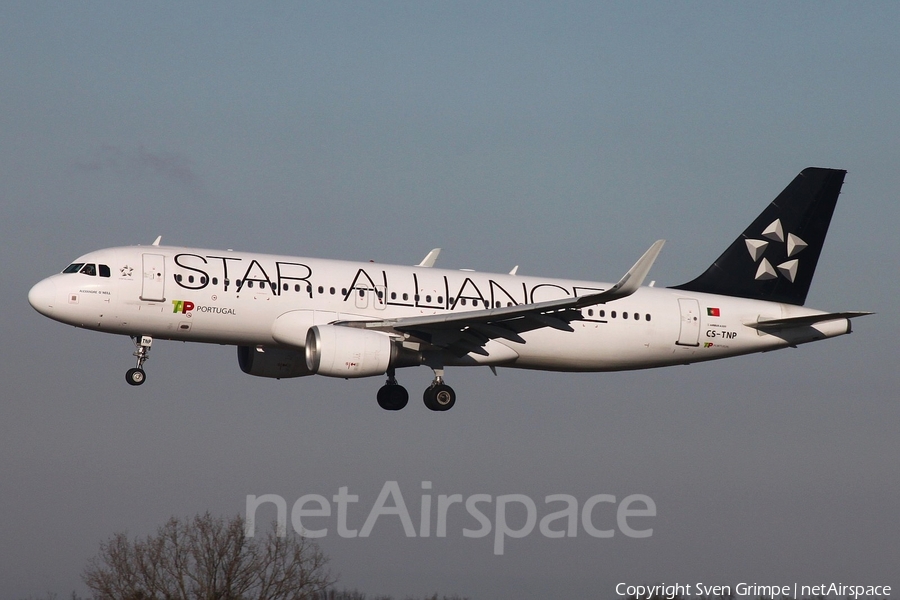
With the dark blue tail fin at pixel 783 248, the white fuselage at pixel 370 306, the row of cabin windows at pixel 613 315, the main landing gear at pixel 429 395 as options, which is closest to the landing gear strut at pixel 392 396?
the main landing gear at pixel 429 395

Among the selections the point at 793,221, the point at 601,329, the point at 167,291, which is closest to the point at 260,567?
the point at 167,291

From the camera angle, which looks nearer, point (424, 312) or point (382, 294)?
point (382, 294)

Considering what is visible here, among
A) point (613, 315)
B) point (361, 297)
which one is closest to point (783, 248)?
point (613, 315)

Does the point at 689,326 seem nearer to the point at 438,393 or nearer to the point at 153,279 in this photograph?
the point at 438,393

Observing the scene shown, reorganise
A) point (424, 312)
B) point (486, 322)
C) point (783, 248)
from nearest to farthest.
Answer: point (486, 322)
point (424, 312)
point (783, 248)

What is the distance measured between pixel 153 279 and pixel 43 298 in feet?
10.6

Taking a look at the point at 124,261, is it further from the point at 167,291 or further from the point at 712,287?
the point at 712,287

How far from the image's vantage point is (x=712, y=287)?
4719cm

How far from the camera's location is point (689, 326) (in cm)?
4497

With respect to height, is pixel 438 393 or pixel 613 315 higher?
pixel 613 315

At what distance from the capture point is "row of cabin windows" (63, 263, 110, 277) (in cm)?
3981

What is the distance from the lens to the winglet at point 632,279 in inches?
1403

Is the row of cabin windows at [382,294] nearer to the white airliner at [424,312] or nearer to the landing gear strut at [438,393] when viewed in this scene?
the white airliner at [424,312]

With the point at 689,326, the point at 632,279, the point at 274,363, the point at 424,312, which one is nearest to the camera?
the point at 632,279
